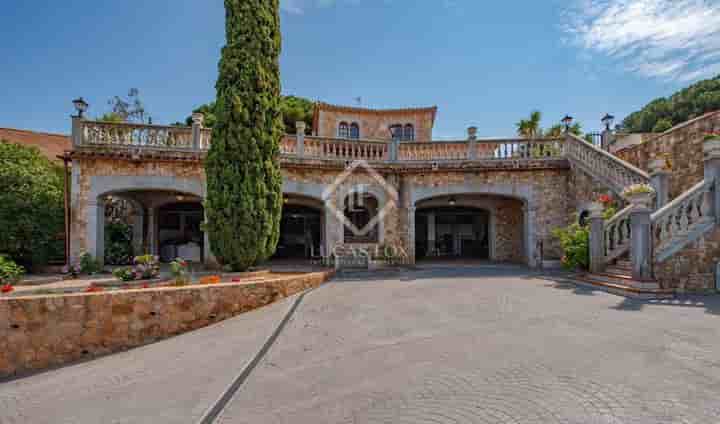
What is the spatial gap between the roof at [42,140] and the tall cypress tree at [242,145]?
1812 cm

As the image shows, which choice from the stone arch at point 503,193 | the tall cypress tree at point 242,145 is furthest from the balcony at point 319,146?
the tall cypress tree at point 242,145

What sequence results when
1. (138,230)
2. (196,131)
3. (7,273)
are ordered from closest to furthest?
1. (7,273)
2. (196,131)
3. (138,230)

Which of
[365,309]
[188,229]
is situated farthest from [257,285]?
[188,229]

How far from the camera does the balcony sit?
9438mm

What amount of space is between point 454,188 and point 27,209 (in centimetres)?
1359

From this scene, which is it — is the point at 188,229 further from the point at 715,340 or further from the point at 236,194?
the point at 715,340

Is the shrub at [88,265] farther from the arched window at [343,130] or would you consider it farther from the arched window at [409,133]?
the arched window at [409,133]

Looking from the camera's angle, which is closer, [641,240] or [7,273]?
[641,240]

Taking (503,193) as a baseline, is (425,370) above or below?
below

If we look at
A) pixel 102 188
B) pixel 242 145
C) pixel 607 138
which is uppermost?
pixel 607 138

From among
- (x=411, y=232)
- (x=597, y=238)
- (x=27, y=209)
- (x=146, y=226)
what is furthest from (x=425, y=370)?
(x=146, y=226)

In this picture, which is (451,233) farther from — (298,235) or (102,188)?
(102,188)

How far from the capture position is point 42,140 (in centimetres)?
2003

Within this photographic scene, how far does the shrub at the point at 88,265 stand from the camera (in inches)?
349
